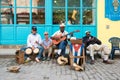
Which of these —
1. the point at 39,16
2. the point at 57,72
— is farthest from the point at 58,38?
the point at 39,16

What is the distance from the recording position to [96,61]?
14.2 m

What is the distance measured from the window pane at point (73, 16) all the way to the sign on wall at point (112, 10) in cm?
137

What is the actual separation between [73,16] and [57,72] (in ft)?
22.1

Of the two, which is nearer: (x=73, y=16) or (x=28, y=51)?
(x=28, y=51)

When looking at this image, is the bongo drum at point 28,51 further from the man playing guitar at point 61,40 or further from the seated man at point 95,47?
the seated man at point 95,47

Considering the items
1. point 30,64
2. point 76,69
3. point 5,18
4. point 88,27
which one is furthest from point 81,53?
point 5,18

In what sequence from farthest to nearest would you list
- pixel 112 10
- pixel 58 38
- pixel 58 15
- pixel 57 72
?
1. pixel 58 15
2. pixel 112 10
3. pixel 58 38
4. pixel 57 72

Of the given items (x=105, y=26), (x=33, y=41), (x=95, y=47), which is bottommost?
(x=95, y=47)

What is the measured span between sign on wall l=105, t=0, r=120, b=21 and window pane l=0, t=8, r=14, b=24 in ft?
14.7

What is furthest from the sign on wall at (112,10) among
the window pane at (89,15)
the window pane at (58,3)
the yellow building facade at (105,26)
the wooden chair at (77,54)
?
the wooden chair at (77,54)

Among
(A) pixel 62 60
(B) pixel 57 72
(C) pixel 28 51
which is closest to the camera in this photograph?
(B) pixel 57 72

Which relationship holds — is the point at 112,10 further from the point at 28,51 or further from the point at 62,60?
the point at 28,51

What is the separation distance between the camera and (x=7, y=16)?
17812 mm

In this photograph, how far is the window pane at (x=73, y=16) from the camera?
1775cm
